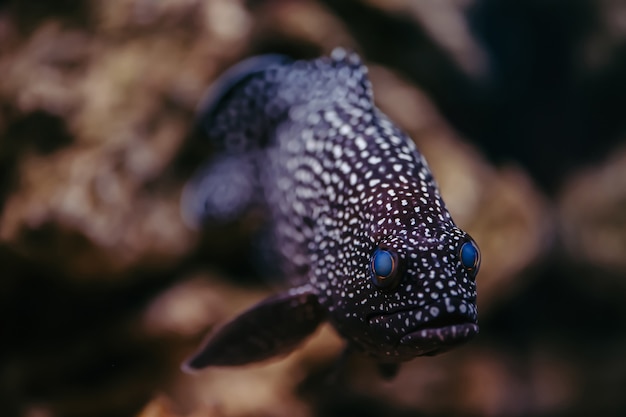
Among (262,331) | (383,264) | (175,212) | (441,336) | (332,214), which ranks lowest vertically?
(441,336)

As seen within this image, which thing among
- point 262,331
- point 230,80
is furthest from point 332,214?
point 230,80

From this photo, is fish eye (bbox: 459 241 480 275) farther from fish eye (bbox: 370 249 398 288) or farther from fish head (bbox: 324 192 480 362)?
fish eye (bbox: 370 249 398 288)

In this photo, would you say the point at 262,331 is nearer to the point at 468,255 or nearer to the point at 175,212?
the point at 468,255

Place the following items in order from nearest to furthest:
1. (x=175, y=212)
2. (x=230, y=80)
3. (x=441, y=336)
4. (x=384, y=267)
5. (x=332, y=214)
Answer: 1. (x=441, y=336)
2. (x=384, y=267)
3. (x=332, y=214)
4. (x=230, y=80)
5. (x=175, y=212)

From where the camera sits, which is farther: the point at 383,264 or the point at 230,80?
the point at 230,80

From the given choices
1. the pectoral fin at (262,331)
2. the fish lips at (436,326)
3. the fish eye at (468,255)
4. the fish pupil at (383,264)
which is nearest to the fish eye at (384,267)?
the fish pupil at (383,264)
